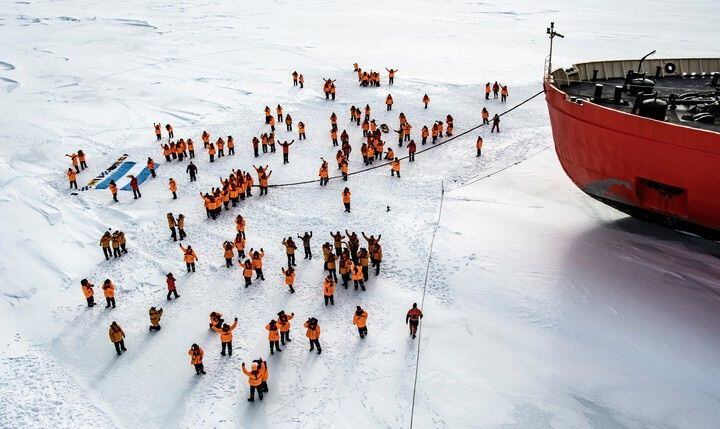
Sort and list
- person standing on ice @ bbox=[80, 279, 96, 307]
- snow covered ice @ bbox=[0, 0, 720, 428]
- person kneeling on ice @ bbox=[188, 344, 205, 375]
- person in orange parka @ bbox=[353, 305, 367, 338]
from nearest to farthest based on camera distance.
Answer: snow covered ice @ bbox=[0, 0, 720, 428], person kneeling on ice @ bbox=[188, 344, 205, 375], person in orange parka @ bbox=[353, 305, 367, 338], person standing on ice @ bbox=[80, 279, 96, 307]

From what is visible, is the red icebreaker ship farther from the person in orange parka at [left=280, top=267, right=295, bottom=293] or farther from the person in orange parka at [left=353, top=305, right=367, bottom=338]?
the person in orange parka at [left=280, top=267, right=295, bottom=293]

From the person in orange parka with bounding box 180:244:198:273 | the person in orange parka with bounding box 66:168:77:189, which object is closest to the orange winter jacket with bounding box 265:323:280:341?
the person in orange parka with bounding box 180:244:198:273

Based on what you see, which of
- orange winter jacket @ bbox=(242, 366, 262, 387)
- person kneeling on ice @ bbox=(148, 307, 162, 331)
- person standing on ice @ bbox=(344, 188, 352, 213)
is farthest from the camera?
person standing on ice @ bbox=(344, 188, 352, 213)

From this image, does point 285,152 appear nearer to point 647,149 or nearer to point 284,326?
point 284,326

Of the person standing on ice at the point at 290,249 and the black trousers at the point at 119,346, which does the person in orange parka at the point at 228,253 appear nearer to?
the person standing on ice at the point at 290,249

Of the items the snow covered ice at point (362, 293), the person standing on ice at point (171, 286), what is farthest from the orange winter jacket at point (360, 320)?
the person standing on ice at point (171, 286)

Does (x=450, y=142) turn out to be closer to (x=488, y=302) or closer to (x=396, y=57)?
(x=488, y=302)
